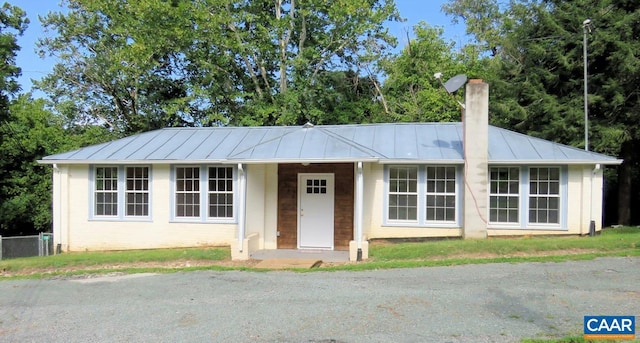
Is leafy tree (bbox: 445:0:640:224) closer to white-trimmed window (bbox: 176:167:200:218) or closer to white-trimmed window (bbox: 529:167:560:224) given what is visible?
white-trimmed window (bbox: 529:167:560:224)

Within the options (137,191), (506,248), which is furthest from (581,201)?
(137,191)

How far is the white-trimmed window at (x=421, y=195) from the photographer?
12.2 meters

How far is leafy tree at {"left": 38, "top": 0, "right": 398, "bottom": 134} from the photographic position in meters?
20.5

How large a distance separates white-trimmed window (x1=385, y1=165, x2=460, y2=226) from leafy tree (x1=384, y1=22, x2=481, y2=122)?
11604 mm

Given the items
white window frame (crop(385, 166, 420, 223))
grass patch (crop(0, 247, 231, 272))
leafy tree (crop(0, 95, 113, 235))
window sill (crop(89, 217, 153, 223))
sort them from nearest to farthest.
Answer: grass patch (crop(0, 247, 231, 272)), white window frame (crop(385, 166, 420, 223)), window sill (crop(89, 217, 153, 223)), leafy tree (crop(0, 95, 113, 235))

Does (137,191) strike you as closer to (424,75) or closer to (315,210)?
(315,210)

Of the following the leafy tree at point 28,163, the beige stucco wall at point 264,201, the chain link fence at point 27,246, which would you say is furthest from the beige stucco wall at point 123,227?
the leafy tree at point 28,163

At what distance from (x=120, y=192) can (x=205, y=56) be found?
1080 centimetres

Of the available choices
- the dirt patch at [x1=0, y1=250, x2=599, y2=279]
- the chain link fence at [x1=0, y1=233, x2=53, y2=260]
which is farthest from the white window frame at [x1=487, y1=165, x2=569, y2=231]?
the chain link fence at [x1=0, y1=233, x2=53, y2=260]

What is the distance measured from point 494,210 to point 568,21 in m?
10.3

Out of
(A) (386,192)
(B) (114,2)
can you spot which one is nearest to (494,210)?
(A) (386,192)

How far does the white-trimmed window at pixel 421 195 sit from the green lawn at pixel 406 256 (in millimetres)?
863

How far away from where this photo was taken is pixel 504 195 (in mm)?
12172

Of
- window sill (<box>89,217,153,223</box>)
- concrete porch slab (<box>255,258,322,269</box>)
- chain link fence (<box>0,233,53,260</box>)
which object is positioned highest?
window sill (<box>89,217,153,223</box>)
